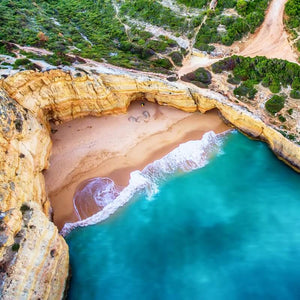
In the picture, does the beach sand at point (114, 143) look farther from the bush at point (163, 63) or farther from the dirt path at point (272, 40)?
the dirt path at point (272, 40)

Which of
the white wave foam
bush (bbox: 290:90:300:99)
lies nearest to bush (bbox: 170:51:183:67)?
the white wave foam

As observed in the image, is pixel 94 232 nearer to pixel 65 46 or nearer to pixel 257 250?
pixel 257 250

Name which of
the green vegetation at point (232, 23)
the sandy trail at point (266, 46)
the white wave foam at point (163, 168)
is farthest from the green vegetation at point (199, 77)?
the white wave foam at point (163, 168)

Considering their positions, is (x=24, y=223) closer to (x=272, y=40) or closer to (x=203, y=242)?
(x=203, y=242)

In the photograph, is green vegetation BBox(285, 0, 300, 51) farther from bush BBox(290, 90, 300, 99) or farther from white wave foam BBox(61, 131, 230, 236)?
white wave foam BBox(61, 131, 230, 236)

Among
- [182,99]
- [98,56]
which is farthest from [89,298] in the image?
[98,56]

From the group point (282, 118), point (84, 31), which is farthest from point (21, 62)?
point (282, 118)
